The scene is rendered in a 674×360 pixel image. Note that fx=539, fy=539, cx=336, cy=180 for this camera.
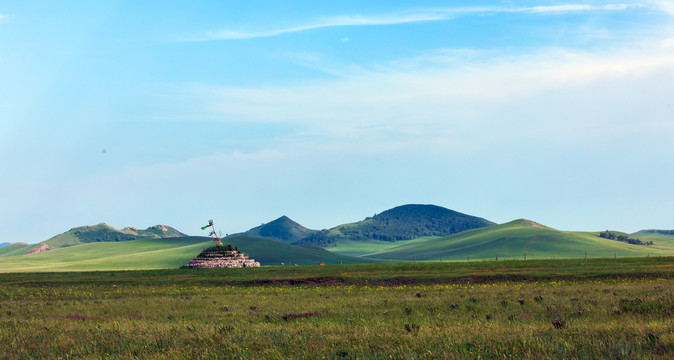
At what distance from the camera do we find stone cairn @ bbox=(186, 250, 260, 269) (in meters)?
102

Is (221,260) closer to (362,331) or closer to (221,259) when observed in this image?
(221,259)

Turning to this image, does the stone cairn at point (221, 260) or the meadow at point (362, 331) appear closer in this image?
the meadow at point (362, 331)

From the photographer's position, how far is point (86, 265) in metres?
165

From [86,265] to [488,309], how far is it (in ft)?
544

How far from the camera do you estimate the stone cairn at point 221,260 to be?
4003 inches

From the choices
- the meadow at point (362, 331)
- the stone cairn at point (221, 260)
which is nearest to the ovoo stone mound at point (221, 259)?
the stone cairn at point (221, 260)

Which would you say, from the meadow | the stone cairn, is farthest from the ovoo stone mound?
the meadow

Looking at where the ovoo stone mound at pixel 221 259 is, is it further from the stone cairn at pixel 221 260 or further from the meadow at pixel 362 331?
the meadow at pixel 362 331

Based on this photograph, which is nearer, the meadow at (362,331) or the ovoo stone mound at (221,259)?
the meadow at (362,331)

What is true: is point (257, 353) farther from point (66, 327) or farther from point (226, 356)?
point (66, 327)

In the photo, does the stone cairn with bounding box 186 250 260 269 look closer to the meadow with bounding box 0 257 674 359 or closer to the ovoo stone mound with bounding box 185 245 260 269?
the ovoo stone mound with bounding box 185 245 260 269

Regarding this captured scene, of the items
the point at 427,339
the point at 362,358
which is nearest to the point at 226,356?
the point at 362,358

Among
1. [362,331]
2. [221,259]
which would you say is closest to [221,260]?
[221,259]

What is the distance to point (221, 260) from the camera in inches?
4028
